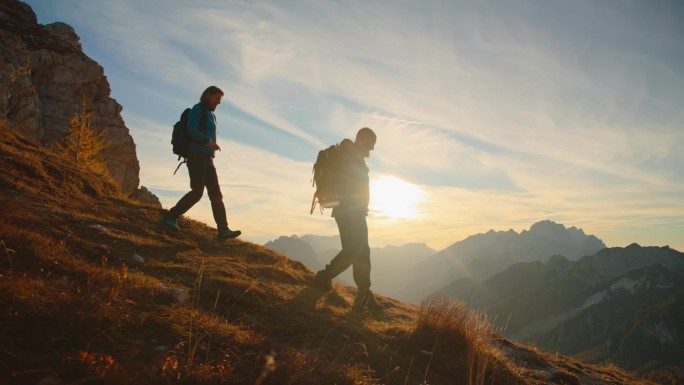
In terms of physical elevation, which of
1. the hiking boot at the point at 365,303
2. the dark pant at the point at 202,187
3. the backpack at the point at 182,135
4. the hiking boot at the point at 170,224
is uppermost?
the backpack at the point at 182,135

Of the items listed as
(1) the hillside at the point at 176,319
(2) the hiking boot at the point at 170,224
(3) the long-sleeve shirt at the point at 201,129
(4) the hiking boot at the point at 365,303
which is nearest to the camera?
(1) the hillside at the point at 176,319

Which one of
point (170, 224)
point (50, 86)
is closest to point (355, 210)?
point (170, 224)

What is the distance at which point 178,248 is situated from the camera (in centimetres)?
748

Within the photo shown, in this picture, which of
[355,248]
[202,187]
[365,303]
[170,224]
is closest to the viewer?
[355,248]

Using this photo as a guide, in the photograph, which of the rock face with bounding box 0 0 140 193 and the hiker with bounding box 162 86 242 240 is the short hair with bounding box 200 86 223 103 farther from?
the rock face with bounding box 0 0 140 193

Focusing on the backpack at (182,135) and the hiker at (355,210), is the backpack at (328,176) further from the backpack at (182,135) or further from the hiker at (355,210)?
the backpack at (182,135)

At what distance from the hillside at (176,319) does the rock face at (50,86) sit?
1523 cm

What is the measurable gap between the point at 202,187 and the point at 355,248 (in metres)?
3.53

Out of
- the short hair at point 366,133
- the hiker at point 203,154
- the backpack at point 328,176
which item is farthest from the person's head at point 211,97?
the short hair at point 366,133

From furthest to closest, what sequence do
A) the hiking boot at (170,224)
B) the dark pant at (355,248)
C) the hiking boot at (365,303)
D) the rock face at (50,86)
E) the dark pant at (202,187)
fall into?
the rock face at (50,86) < the hiking boot at (170,224) < the dark pant at (202,187) < the dark pant at (355,248) < the hiking boot at (365,303)

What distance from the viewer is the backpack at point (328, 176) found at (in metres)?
7.55

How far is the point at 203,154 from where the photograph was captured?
317 inches

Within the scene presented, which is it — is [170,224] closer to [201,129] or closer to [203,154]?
[203,154]

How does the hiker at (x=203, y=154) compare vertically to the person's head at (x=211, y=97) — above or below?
below
